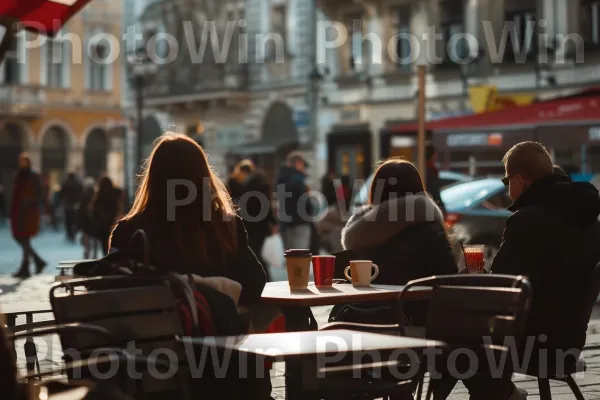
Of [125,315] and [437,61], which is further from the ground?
[437,61]

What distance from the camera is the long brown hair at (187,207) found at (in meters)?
5.10

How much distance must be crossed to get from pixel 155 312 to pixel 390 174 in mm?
1950

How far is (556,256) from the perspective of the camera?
5766 millimetres

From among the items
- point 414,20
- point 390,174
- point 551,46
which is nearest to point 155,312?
point 390,174

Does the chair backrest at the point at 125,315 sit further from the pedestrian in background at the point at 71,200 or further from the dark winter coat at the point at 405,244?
the pedestrian in background at the point at 71,200

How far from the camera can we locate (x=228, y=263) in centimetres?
522

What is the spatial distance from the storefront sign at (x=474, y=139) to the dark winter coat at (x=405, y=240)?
523 inches

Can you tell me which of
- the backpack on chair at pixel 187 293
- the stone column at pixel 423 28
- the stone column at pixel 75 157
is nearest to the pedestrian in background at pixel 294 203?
the backpack on chair at pixel 187 293

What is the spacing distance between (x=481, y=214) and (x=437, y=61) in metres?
15.6

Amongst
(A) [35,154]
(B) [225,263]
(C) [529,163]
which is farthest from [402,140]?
(A) [35,154]

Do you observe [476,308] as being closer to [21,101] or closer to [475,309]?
[475,309]

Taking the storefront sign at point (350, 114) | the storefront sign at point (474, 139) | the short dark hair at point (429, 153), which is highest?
the storefront sign at point (350, 114)

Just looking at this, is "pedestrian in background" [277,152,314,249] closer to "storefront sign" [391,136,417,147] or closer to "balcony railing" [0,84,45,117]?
"storefront sign" [391,136,417,147]

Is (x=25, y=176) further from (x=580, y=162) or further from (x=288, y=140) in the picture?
(x=288, y=140)
